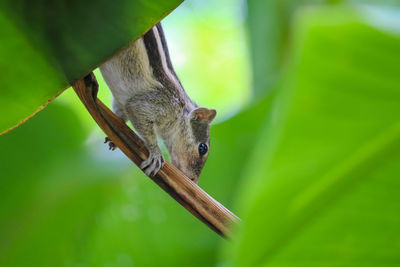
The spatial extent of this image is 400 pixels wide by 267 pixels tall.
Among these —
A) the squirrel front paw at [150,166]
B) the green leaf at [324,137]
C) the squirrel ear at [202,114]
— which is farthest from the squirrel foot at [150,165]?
the squirrel ear at [202,114]

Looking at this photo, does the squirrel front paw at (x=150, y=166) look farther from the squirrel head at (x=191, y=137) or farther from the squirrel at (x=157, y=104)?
the squirrel head at (x=191, y=137)

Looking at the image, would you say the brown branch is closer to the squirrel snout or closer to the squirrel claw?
the squirrel claw

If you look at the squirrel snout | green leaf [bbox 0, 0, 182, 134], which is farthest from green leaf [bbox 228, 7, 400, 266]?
the squirrel snout

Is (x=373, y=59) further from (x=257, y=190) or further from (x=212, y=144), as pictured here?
(x=212, y=144)

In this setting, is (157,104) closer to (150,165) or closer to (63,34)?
(150,165)

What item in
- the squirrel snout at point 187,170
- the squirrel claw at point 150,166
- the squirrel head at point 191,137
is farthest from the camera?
the squirrel head at point 191,137

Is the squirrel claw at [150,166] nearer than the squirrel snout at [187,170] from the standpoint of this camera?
Yes

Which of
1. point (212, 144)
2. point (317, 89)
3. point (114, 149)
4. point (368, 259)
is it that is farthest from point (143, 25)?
point (114, 149)
